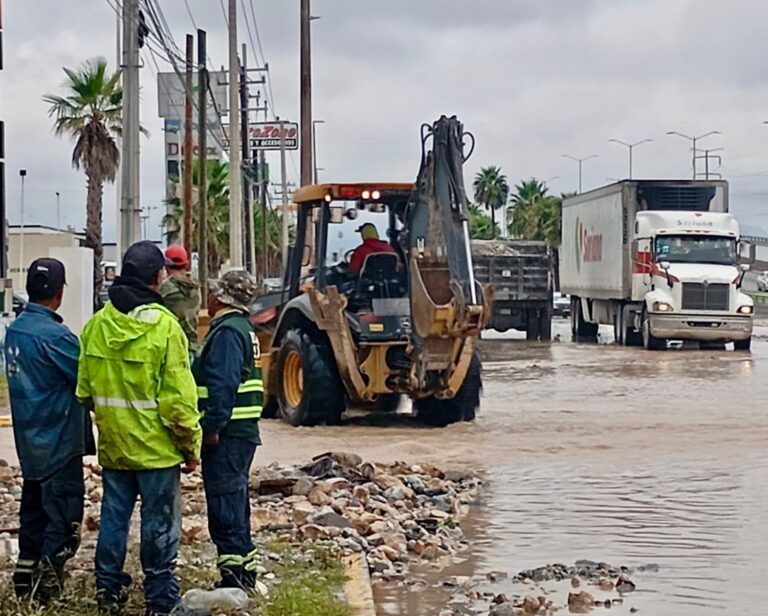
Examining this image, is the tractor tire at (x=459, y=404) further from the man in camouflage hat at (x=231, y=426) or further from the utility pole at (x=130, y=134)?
the man in camouflage hat at (x=231, y=426)

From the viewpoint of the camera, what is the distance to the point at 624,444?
16.3 metres

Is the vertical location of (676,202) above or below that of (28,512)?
above

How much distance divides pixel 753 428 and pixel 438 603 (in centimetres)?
1034

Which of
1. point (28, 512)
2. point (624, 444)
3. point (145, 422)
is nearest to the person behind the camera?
point (145, 422)

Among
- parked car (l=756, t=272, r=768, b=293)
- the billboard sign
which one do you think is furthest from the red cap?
parked car (l=756, t=272, r=768, b=293)

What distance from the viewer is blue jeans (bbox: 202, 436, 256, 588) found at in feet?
24.5

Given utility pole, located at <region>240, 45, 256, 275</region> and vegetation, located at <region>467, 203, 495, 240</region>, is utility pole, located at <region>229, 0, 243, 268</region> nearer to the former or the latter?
utility pole, located at <region>240, 45, 256, 275</region>

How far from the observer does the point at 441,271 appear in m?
16.3

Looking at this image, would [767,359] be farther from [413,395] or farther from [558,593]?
[558,593]

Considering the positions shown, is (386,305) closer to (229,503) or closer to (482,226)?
(229,503)

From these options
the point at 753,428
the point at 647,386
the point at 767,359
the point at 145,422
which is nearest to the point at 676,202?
the point at 767,359

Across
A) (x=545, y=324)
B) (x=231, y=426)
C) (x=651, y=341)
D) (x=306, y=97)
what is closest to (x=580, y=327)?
(x=545, y=324)

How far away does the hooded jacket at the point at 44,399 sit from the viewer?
23.5ft

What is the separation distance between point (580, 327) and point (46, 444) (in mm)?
36395
